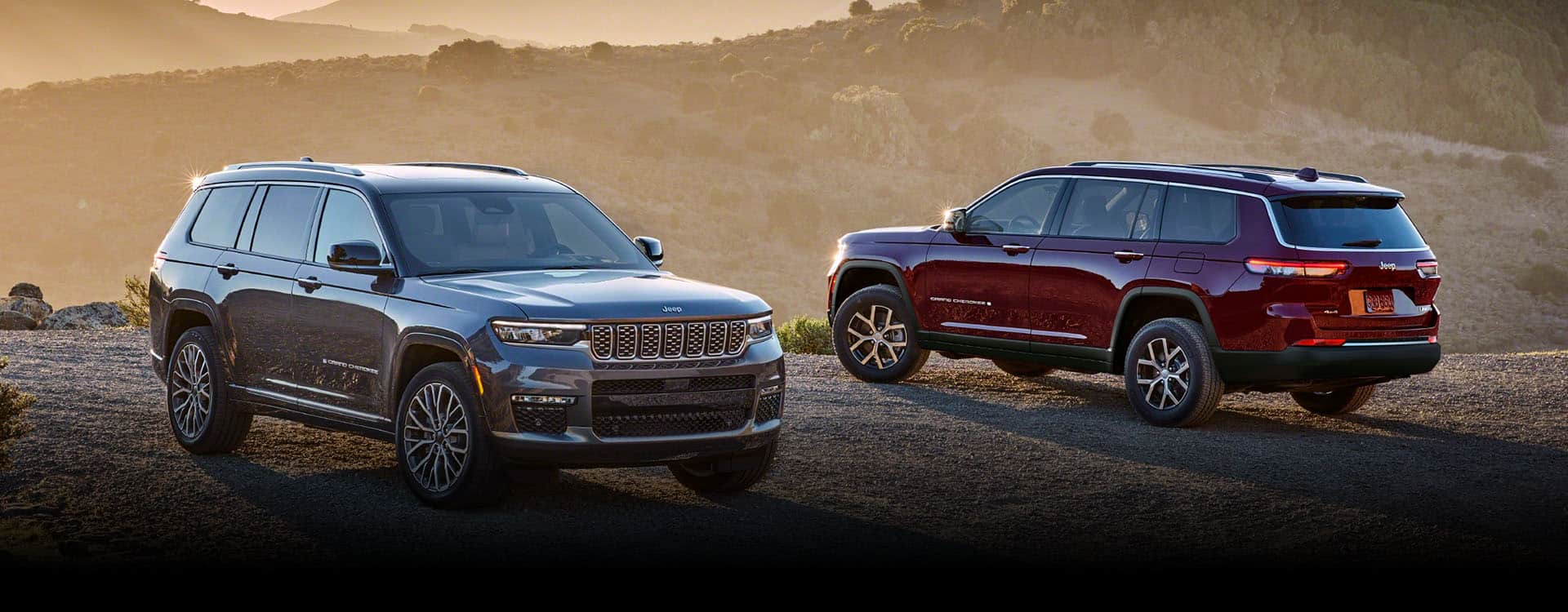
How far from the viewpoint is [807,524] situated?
7.86 metres

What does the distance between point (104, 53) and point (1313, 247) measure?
195293 millimetres

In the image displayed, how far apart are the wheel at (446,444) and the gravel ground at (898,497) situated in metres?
0.13

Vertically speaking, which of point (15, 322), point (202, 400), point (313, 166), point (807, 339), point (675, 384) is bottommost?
point (807, 339)

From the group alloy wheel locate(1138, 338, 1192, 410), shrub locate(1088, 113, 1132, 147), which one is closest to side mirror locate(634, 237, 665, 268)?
alloy wheel locate(1138, 338, 1192, 410)

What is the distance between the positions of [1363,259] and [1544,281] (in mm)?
54190

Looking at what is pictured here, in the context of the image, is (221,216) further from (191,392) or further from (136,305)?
(136,305)

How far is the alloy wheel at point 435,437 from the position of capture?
776 centimetres

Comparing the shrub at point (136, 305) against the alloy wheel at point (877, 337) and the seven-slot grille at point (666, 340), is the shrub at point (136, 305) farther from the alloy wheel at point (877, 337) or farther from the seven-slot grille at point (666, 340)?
the seven-slot grille at point (666, 340)

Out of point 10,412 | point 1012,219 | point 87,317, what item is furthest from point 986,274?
point 87,317

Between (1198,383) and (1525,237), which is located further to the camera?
(1525,237)

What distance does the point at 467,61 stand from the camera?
7969cm

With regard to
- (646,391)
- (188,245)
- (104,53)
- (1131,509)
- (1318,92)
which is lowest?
(1131,509)

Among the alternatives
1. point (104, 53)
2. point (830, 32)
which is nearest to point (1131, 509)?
point (830, 32)

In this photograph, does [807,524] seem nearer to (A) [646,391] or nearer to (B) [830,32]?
(A) [646,391]
